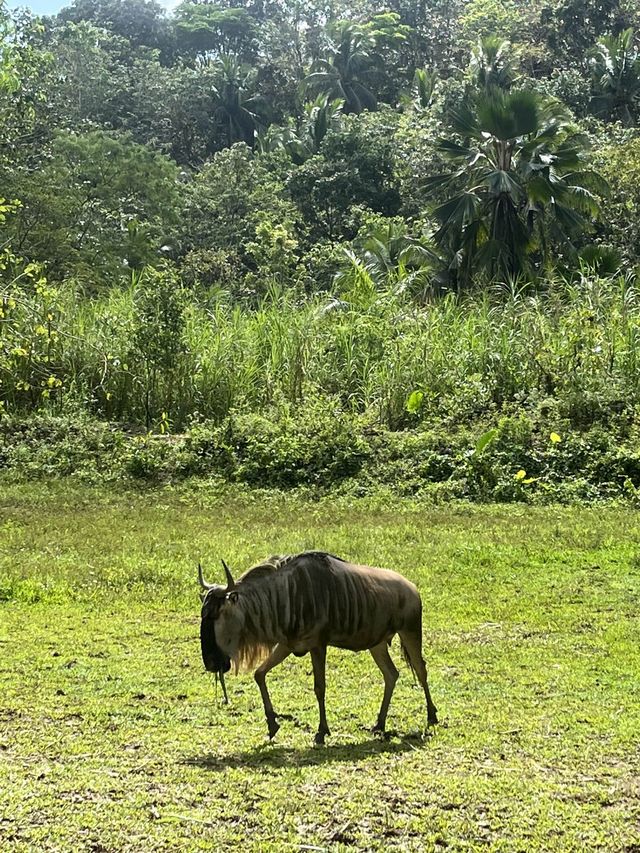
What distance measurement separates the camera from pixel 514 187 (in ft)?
70.6

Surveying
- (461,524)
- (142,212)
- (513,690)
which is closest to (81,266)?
(142,212)

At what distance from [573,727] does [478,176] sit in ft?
61.4

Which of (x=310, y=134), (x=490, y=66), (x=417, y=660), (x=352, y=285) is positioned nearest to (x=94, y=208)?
(x=352, y=285)

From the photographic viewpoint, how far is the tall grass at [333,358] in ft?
49.5

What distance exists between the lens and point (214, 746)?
4.64 metres

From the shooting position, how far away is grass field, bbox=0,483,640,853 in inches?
145

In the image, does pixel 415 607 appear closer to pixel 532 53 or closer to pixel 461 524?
pixel 461 524

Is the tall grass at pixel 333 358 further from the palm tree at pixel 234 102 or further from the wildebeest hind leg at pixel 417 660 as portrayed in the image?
the palm tree at pixel 234 102

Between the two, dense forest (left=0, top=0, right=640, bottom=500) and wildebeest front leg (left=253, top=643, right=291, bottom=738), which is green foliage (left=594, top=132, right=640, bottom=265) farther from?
wildebeest front leg (left=253, top=643, right=291, bottom=738)

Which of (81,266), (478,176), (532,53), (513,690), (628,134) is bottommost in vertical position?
(513,690)

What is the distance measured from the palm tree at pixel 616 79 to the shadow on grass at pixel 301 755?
119 feet

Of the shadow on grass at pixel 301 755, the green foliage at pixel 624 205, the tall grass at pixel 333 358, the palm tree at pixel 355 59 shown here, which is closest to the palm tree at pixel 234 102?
the palm tree at pixel 355 59

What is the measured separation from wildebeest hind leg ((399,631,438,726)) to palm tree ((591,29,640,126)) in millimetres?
35743

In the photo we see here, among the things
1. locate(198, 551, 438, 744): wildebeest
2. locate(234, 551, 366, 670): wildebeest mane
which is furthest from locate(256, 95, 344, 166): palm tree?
locate(234, 551, 366, 670): wildebeest mane
